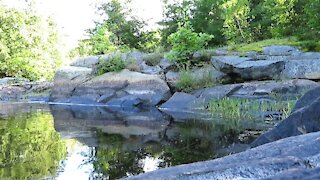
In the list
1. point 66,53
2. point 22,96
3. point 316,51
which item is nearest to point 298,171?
point 316,51

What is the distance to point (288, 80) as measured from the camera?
47.7 ft

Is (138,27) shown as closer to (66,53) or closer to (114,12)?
(114,12)

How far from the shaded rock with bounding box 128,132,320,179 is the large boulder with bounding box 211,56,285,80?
12773 mm

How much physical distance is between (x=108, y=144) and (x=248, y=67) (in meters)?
9.03

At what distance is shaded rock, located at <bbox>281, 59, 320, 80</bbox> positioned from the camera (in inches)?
571

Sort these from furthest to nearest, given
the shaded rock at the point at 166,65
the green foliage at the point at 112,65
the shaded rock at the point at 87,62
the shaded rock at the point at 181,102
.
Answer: the shaded rock at the point at 87,62
the green foliage at the point at 112,65
the shaded rock at the point at 166,65
the shaded rock at the point at 181,102

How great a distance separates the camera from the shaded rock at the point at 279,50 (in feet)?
53.9

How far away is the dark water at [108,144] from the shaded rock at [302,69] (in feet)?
15.6

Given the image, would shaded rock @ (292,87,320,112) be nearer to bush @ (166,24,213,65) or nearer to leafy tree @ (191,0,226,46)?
bush @ (166,24,213,65)

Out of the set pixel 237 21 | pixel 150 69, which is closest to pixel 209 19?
pixel 237 21

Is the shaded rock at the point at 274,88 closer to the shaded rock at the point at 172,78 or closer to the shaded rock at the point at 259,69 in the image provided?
the shaded rock at the point at 259,69

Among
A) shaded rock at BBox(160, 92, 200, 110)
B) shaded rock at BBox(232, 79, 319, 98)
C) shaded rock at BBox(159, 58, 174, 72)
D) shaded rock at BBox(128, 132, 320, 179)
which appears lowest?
shaded rock at BBox(160, 92, 200, 110)

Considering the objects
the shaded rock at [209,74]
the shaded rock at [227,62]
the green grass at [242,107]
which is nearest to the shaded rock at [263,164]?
the green grass at [242,107]

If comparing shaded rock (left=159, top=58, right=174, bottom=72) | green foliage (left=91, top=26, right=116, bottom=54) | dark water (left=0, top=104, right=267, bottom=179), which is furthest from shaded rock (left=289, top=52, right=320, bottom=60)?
green foliage (left=91, top=26, right=116, bottom=54)
